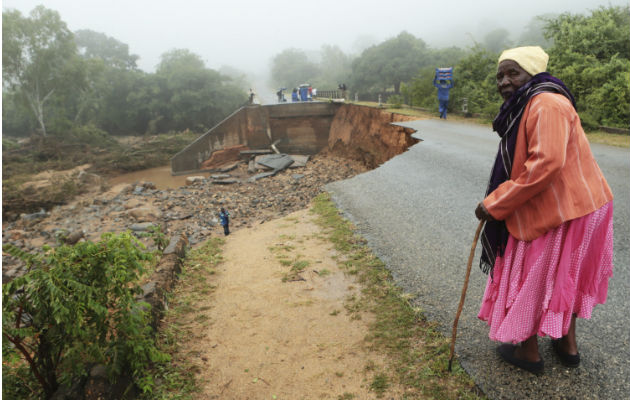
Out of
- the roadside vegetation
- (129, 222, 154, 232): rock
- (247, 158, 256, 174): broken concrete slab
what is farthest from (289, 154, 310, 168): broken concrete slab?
the roadside vegetation

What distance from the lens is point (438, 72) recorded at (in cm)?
1519

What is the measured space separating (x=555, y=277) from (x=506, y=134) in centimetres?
88

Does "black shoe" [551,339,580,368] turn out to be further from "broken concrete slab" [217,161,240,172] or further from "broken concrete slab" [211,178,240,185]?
"broken concrete slab" [217,161,240,172]

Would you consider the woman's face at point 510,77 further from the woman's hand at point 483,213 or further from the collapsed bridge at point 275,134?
the collapsed bridge at point 275,134

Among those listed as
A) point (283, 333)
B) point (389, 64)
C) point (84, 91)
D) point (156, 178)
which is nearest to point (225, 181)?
point (156, 178)

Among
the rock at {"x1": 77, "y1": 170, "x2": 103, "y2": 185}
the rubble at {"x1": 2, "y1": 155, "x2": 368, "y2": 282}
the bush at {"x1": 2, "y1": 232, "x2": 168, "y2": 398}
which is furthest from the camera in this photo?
the rock at {"x1": 77, "y1": 170, "x2": 103, "y2": 185}

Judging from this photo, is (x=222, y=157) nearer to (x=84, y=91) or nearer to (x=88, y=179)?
(x=88, y=179)

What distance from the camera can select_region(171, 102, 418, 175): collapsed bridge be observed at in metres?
22.9

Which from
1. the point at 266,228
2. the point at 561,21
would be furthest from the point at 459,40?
the point at 266,228

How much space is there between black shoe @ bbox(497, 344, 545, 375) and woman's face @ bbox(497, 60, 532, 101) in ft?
5.56

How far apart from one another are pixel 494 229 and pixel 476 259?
224 cm

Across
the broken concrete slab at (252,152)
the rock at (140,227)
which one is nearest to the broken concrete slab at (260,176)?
the broken concrete slab at (252,152)

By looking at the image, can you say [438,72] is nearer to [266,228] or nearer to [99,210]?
[266,228]

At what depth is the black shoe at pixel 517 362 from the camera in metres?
2.50
